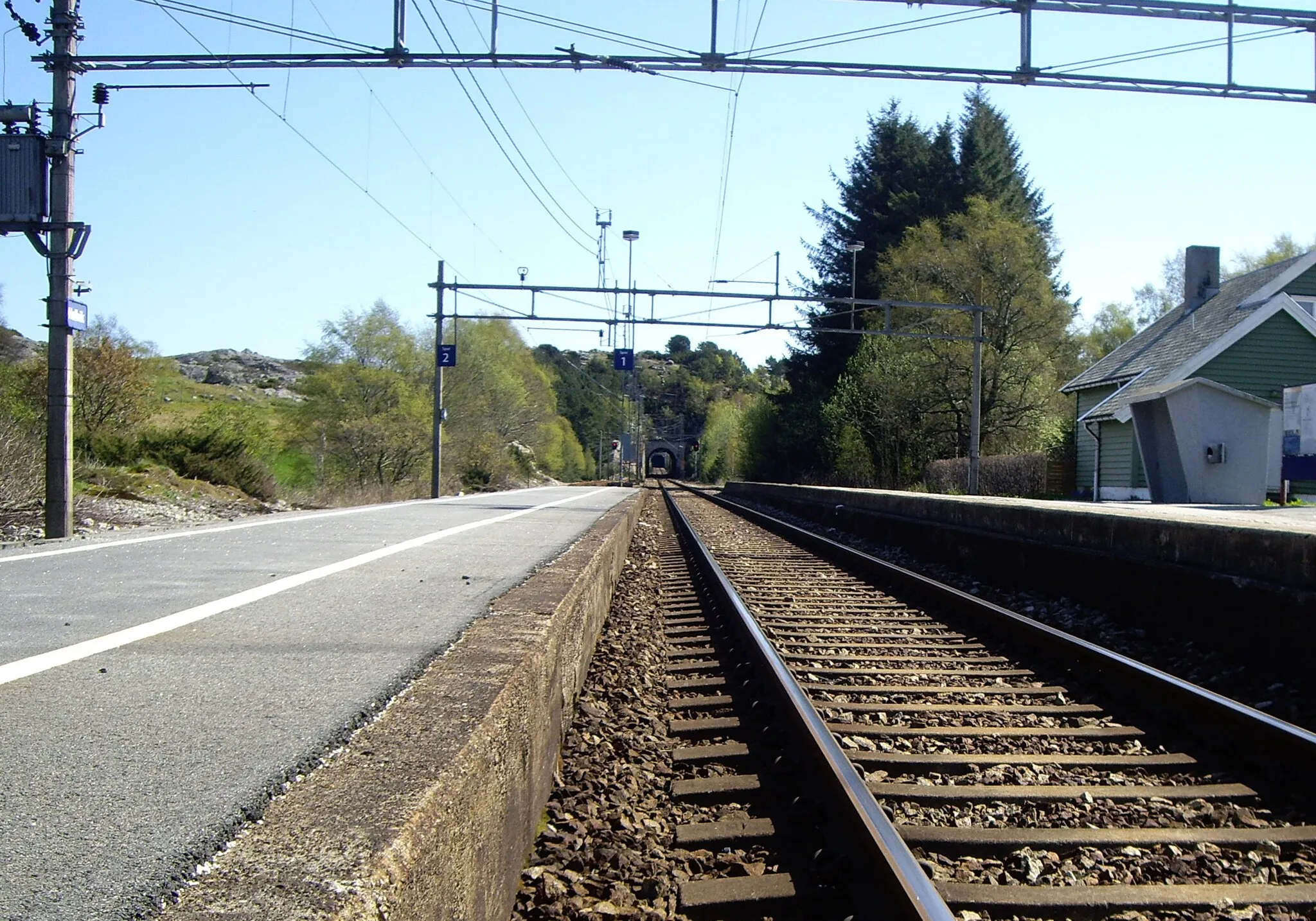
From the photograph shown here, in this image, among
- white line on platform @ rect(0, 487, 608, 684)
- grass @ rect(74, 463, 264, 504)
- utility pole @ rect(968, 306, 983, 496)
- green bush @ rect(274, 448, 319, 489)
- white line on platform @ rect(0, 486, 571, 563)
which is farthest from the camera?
green bush @ rect(274, 448, 319, 489)

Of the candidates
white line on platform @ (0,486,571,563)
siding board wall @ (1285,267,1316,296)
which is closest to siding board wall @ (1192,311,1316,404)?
siding board wall @ (1285,267,1316,296)

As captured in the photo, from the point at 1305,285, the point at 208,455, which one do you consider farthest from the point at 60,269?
the point at 1305,285

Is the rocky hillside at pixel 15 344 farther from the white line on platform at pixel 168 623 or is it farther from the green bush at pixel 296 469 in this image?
the white line on platform at pixel 168 623

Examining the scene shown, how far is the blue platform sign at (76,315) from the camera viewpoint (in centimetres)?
1126

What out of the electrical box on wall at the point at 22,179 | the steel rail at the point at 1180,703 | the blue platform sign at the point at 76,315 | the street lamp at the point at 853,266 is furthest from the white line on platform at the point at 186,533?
the street lamp at the point at 853,266

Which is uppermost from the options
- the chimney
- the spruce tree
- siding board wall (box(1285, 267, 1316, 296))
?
the spruce tree

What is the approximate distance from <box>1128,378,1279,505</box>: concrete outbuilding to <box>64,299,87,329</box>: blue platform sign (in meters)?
14.1

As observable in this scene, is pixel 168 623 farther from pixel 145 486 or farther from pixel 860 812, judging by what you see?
pixel 145 486

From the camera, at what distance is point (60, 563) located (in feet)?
25.6

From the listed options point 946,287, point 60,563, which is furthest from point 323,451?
point 60,563

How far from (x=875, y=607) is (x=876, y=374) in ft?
105

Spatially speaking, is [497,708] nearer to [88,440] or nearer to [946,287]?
[88,440]

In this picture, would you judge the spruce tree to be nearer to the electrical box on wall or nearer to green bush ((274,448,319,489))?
green bush ((274,448,319,489))

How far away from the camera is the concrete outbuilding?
1562 cm
